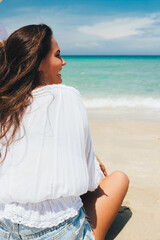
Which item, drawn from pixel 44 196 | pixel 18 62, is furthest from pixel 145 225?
pixel 18 62

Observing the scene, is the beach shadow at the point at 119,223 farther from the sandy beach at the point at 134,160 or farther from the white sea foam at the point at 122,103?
the white sea foam at the point at 122,103

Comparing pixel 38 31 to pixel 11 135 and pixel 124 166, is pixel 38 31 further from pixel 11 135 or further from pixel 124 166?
pixel 124 166

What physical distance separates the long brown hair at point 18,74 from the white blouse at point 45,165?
48 mm

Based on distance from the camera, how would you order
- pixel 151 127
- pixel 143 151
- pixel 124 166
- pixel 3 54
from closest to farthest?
pixel 3 54
pixel 124 166
pixel 143 151
pixel 151 127

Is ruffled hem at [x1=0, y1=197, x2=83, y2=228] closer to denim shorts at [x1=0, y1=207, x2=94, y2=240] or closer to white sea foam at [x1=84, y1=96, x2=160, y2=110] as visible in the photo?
denim shorts at [x1=0, y1=207, x2=94, y2=240]

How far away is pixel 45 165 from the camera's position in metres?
1.22

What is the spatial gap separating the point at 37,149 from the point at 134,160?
2.35 meters

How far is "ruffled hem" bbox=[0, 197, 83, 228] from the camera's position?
4.02 ft

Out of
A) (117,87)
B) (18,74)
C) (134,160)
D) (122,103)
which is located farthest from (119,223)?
(117,87)

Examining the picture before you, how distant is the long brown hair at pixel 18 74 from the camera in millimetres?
1293

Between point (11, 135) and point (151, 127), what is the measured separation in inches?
158

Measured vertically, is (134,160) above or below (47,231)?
below

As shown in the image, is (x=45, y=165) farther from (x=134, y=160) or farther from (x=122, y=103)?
(x=122, y=103)

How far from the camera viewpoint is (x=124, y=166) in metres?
3.20
